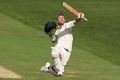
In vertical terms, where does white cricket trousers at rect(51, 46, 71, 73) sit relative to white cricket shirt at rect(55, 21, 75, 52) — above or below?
below

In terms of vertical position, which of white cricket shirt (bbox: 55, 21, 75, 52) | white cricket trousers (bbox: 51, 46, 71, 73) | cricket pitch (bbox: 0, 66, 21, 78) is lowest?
cricket pitch (bbox: 0, 66, 21, 78)

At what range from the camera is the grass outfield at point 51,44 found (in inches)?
958

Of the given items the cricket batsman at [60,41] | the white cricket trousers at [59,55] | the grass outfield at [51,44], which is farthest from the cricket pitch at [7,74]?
the white cricket trousers at [59,55]

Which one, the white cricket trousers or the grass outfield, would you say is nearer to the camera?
the white cricket trousers

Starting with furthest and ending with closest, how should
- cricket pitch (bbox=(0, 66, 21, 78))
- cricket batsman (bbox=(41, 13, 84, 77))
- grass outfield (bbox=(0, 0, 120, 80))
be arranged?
grass outfield (bbox=(0, 0, 120, 80)), cricket pitch (bbox=(0, 66, 21, 78)), cricket batsman (bbox=(41, 13, 84, 77))

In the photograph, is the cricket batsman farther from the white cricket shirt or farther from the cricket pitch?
the cricket pitch

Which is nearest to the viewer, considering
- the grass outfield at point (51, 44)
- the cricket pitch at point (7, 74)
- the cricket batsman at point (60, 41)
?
the cricket batsman at point (60, 41)

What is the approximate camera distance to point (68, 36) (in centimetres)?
1942

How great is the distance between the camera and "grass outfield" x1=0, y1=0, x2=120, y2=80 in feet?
79.8

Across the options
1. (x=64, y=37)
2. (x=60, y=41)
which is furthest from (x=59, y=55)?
(x=64, y=37)

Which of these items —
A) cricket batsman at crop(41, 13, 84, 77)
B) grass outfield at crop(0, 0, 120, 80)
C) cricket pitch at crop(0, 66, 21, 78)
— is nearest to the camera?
cricket batsman at crop(41, 13, 84, 77)

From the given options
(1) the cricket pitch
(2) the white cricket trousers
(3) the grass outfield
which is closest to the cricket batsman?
(2) the white cricket trousers

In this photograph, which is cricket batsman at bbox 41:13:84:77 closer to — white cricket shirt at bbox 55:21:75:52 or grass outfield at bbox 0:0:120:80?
white cricket shirt at bbox 55:21:75:52

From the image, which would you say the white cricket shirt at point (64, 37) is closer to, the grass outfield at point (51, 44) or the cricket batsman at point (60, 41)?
the cricket batsman at point (60, 41)
